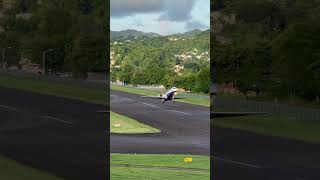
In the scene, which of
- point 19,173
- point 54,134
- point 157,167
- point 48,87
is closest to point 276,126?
point 54,134

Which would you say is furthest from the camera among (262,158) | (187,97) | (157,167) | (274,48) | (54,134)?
(187,97)

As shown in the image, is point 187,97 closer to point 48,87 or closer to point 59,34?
point 48,87

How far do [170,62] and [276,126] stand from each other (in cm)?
725

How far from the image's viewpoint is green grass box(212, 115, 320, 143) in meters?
18.2

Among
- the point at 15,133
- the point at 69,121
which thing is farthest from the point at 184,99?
the point at 15,133

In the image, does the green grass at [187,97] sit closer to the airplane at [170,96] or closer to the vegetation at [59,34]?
the airplane at [170,96]

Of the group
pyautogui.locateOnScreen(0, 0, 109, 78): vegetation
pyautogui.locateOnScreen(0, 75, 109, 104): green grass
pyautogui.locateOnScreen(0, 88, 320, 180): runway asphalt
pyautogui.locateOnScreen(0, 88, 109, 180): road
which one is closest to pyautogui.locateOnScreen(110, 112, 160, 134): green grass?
pyautogui.locateOnScreen(0, 88, 320, 180): runway asphalt

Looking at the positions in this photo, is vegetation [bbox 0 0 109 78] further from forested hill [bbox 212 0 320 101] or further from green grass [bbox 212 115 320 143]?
forested hill [bbox 212 0 320 101]

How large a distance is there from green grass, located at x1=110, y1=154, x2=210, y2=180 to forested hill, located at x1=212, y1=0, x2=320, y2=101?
10761 mm

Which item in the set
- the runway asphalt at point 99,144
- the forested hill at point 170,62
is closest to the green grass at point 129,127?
the runway asphalt at point 99,144

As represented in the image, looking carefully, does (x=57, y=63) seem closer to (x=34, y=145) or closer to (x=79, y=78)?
(x=79, y=78)

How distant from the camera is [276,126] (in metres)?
20.0

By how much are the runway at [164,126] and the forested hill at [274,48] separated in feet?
10.7

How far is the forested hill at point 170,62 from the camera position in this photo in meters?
23.2
